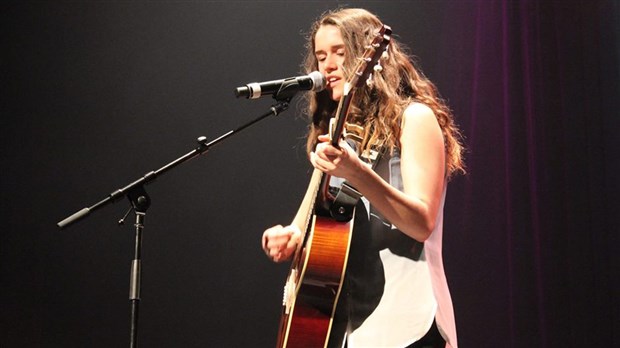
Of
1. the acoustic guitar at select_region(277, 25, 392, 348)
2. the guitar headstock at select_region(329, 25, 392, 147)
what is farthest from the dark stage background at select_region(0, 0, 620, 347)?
the guitar headstock at select_region(329, 25, 392, 147)

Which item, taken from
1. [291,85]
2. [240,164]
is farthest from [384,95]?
[240,164]

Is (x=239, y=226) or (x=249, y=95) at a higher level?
(x=249, y=95)

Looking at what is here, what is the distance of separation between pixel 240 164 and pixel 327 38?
1441 millimetres

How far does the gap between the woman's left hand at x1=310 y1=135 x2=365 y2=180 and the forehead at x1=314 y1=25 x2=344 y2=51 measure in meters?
0.60

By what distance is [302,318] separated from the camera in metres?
1.86

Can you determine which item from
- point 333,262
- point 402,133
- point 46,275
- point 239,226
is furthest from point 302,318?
point 46,275

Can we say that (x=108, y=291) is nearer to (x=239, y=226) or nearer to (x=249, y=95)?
(x=239, y=226)

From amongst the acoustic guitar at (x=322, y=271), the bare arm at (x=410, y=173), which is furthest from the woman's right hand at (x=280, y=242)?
the bare arm at (x=410, y=173)

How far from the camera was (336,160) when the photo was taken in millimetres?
1581

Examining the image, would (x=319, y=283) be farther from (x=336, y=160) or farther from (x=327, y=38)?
(x=327, y=38)

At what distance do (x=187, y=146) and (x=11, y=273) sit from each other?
102cm

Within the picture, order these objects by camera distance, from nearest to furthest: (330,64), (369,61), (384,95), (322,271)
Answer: (369,61)
(322,271)
(384,95)
(330,64)

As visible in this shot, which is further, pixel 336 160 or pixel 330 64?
pixel 330 64

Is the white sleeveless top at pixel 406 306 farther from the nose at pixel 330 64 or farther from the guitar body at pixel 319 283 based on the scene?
the nose at pixel 330 64
